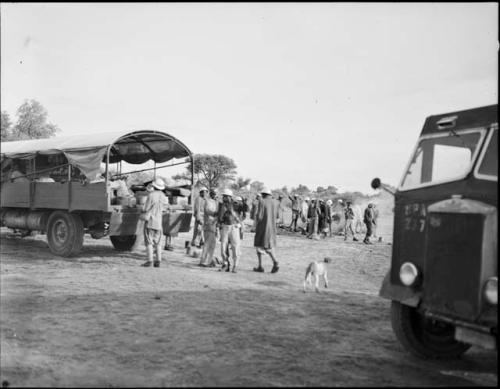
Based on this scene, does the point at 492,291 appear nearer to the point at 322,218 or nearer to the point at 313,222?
the point at 313,222

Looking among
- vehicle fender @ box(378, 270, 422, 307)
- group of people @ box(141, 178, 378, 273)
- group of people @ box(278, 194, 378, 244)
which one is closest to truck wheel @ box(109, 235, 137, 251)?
group of people @ box(141, 178, 378, 273)

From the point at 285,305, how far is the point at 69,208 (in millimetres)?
6257

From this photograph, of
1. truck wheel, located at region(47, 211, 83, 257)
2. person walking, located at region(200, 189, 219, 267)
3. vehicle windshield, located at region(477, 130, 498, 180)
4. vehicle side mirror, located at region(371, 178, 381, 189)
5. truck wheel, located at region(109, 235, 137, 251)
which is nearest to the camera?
vehicle windshield, located at region(477, 130, 498, 180)

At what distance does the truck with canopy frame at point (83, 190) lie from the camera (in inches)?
411

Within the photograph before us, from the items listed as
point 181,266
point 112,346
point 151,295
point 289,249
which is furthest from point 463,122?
point 289,249

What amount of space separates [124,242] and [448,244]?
1016 cm

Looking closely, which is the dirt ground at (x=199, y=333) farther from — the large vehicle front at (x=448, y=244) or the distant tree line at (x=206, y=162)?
the distant tree line at (x=206, y=162)

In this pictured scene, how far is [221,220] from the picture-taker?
986cm

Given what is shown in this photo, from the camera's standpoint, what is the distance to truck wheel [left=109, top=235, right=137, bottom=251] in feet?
41.9

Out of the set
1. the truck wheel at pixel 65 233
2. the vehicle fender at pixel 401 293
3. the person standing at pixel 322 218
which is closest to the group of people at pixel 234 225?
the truck wheel at pixel 65 233

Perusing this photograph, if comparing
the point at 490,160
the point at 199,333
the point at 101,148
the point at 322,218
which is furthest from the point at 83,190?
the point at 322,218

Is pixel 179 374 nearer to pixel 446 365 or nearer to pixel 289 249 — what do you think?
pixel 446 365

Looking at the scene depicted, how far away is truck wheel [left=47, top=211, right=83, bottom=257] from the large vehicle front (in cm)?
813

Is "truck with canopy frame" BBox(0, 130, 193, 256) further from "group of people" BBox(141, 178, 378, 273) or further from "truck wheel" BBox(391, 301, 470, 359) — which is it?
"truck wheel" BBox(391, 301, 470, 359)
